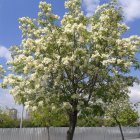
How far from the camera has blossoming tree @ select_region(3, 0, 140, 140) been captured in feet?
62.4

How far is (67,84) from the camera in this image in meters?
19.7

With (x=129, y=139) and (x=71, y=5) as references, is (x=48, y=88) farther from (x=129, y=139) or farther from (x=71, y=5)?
(x=129, y=139)

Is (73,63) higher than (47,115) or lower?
higher

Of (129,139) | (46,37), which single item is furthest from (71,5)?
(129,139)

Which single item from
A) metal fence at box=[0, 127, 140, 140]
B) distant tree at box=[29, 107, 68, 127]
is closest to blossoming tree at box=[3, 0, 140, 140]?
distant tree at box=[29, 107, 68, 127]

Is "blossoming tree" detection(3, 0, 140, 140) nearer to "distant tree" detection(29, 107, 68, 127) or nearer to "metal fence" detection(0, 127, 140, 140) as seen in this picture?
"distant tree" detection(29, 107, 68, 127)

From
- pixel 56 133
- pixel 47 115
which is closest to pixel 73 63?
pixel 47 115

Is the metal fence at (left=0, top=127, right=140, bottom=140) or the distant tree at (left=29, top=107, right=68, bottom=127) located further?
the metal fence at (left=0, top=127, right=140, bottom=140)

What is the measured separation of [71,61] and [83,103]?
209cm

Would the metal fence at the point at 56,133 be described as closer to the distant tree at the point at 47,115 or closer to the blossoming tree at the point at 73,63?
the distant tree at the point at 47,115

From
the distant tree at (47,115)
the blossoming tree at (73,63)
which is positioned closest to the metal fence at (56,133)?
the distant tree at (47,115)

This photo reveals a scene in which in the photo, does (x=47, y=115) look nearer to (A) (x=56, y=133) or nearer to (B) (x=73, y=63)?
(B) (x=73, y=63)

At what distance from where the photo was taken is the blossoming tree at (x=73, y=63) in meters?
19.0

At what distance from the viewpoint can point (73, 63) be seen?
19094 millimetres
